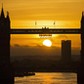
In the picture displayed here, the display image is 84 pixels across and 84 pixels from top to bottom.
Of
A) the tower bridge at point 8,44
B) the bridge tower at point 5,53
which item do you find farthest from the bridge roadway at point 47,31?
the bridge tower at point 5,53

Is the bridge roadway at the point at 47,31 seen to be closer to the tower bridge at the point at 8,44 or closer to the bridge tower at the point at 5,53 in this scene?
the tower bridge at the point at 8,44

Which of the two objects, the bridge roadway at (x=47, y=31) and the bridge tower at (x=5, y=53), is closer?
the bridge tower at (x=5, y=53)

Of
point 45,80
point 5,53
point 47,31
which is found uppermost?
point 47,31

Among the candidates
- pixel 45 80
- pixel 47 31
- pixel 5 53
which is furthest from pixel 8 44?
pixel 45 80

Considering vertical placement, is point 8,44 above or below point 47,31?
below

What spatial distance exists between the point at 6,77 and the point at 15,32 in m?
8.39

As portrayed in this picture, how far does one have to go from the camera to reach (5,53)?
91312 mm

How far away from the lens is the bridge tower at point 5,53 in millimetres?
88200

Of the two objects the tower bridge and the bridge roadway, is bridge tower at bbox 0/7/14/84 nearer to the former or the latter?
the tower bridge

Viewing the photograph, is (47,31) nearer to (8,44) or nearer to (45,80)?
(8,44)

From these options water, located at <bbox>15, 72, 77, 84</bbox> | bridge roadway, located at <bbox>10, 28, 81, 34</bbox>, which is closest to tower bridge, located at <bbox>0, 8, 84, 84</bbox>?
bridge roadway, located at <bbox>10, 28, 81, 34</bbox>

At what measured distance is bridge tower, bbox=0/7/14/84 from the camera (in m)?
88.2

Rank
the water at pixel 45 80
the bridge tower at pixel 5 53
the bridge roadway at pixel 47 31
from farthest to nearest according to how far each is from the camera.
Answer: the water at pixel 45 80, the bridge roadway at pixel 47 31, the bridge tower at pixel 5 53

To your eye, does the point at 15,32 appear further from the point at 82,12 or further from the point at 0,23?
the point at 82,12
